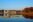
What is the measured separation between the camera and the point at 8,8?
3.12 ft

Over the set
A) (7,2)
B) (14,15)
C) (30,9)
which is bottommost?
(14,15)

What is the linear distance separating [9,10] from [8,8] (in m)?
0.04

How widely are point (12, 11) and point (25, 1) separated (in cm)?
31

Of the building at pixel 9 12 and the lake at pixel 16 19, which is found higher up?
the building at pixel 9 12

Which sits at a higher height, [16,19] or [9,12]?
[9,12]

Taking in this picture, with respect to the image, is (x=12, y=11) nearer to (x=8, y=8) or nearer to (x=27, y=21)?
(x=8, y=8)

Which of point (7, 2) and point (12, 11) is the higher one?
point (7, 2)

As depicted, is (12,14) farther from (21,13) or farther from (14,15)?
(21,13)

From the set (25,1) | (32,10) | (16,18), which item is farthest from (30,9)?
(16,18)

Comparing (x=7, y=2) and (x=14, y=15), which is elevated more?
(x=7, y=2)

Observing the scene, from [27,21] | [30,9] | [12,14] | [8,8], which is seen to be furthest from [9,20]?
[30,9]

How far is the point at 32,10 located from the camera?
3.05ft

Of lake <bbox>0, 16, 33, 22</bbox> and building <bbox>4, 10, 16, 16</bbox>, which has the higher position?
building <bbox>4, 10, 16, 16</bbox>

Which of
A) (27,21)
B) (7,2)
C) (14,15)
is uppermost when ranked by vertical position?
(7,2)
